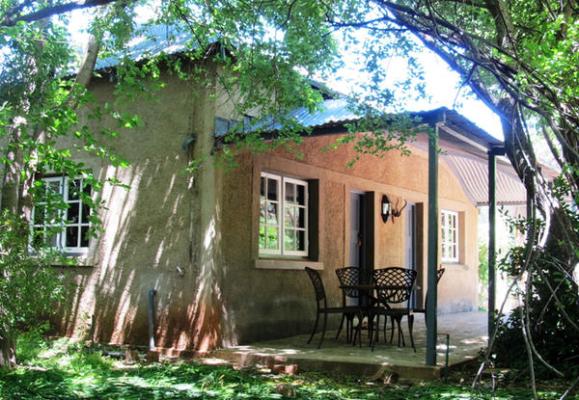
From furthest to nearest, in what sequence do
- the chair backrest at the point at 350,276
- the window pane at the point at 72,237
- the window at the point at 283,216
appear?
the window pane at the point at 72,237
the window at the point at 283,216
the chair backrest at the point at 350,276

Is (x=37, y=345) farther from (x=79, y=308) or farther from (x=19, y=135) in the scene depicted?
(x=19, y=135)

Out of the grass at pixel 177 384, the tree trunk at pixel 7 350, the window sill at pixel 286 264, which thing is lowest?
the grass at pixel 177 384

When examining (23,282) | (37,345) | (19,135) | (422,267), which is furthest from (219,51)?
(422,267)

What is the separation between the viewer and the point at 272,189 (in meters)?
10.7

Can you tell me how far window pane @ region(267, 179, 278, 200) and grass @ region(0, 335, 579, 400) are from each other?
3.05 meters

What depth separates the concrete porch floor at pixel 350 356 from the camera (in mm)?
7884

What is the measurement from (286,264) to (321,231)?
1137mm

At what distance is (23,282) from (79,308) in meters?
3.18

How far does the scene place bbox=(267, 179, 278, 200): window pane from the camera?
417 inches

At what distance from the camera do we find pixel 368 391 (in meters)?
7.16

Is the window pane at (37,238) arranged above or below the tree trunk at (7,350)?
above

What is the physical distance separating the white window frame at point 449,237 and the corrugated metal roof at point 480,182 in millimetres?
720

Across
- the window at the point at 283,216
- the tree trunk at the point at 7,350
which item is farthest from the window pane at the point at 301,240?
the tree trunk at the point at 7,350

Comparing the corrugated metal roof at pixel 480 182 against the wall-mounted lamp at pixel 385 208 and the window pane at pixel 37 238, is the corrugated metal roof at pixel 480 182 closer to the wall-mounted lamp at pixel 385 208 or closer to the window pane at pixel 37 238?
the wall-mounted lamp at pixel 385 208
